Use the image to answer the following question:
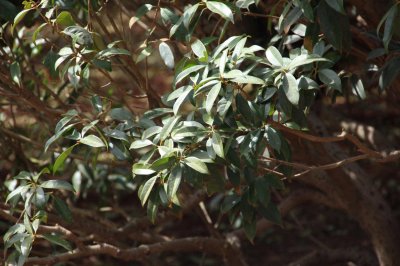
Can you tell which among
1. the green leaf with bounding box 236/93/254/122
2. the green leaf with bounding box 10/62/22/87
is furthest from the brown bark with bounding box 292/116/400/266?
the green leaf with bounding box 10/62/22/87

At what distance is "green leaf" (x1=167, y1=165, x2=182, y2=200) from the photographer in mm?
1749

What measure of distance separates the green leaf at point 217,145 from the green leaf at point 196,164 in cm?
5

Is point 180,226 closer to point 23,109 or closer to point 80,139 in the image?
point 23,109

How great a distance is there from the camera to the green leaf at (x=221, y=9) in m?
1.78

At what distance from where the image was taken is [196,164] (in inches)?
69.0

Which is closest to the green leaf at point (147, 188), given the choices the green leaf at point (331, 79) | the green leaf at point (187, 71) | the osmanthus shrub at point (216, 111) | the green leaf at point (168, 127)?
the osmanthus shrub at point (216, 111)

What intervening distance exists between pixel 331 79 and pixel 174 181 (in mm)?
475

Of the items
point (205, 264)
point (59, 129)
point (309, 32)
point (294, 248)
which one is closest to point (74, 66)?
point (59, 129)

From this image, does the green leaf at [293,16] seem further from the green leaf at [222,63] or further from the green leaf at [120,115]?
the green leaf at [120,115]

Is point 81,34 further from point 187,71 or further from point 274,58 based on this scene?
point 274,58

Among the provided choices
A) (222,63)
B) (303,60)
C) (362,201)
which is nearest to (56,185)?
(222,63)

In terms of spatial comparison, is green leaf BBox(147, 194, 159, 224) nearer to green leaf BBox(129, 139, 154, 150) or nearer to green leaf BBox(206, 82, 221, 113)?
green leaf BBox(129, 139, 154, 150)

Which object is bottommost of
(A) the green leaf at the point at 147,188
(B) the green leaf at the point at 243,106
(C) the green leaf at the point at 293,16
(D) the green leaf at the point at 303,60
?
(A) the green leaf at the point at 147,188

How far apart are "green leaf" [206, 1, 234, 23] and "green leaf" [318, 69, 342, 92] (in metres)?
0.28
